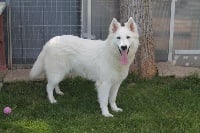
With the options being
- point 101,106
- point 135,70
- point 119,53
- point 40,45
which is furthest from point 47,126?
point 40,45

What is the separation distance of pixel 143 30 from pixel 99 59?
146 centimetres

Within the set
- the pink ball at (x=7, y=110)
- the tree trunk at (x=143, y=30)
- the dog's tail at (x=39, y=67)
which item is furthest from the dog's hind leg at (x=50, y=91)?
the tree trunk at (x=143, y=30)

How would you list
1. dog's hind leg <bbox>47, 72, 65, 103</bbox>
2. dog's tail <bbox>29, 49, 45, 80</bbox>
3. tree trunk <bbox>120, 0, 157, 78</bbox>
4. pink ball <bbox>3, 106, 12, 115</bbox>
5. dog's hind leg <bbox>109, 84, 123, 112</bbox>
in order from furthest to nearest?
1. tree trunk <bbox>120, 0, 157, 78</bbox>
2. dog's tail <bbox>29, 49, 45, 80</bbox>
3. dog's hind leg <bbox>47, 72, 65, 103</bbox>
4. dog's hind leg <bbox>109, 84, 123, 112</bbox>
5. pink ball <bbox>3, 106, 12, 115</bbox>

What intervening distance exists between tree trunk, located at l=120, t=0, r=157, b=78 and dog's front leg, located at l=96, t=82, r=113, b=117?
148cm

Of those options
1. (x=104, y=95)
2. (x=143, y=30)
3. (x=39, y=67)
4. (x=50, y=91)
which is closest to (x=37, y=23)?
(x=39, y=67)

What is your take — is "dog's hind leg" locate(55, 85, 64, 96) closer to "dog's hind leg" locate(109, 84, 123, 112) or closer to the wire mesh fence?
"dog's hind leg" locate(109, 84, 123, 112)

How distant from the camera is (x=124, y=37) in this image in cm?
479

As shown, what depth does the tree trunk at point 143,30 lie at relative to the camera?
631cm

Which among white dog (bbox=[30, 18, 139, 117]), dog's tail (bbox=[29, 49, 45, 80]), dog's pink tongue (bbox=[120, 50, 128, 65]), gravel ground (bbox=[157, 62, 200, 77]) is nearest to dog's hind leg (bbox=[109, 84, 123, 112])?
white dog (bbox=[30, 18, 139, 117])

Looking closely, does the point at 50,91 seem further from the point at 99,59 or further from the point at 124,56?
the point at 124,56

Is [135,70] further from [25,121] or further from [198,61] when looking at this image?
[25,121]

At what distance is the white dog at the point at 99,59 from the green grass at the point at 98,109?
0.23 m

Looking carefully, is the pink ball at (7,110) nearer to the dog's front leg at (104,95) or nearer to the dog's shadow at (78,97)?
the dog's shadow at (78,97)

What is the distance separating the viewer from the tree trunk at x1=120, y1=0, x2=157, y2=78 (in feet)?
20.7
